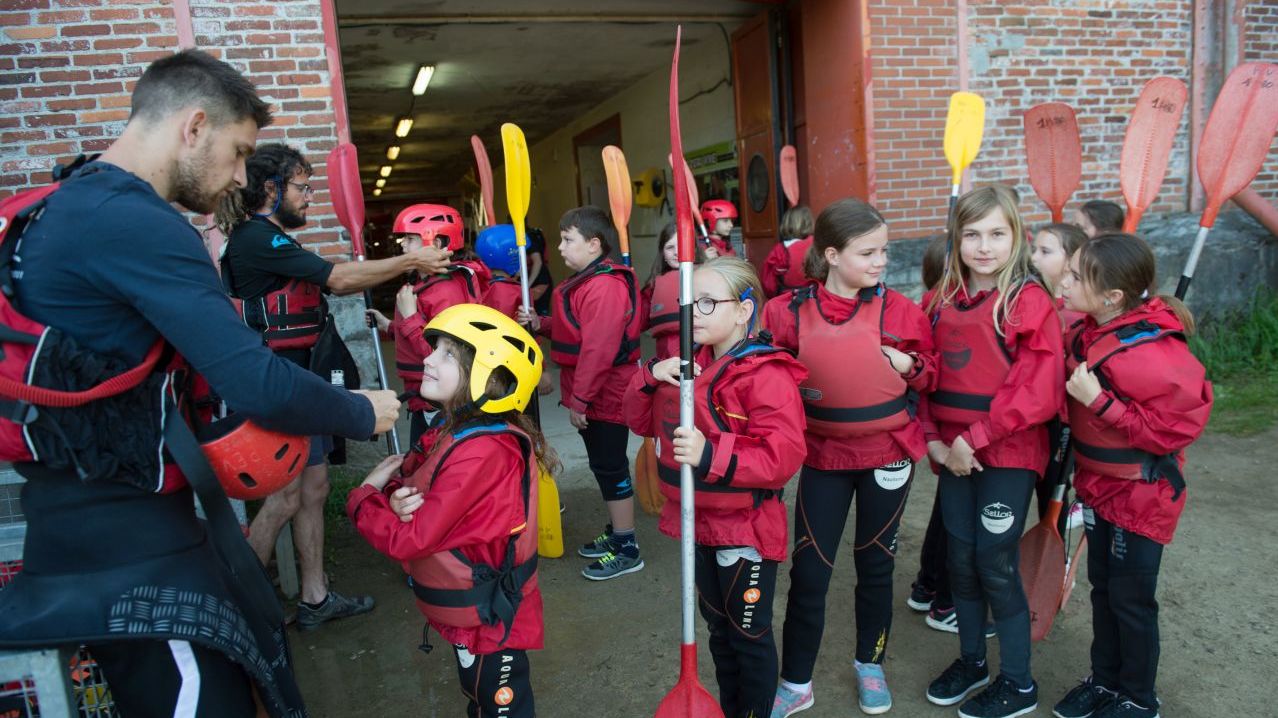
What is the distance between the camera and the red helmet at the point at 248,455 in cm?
171

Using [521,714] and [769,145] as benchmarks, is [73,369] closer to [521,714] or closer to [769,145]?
[521,714]

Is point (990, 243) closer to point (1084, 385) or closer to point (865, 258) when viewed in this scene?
point (865, 258)

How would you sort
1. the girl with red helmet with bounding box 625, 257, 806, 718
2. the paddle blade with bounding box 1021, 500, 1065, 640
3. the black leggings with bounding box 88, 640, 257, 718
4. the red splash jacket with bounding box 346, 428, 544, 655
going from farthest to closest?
the paddle blade with bounding box 1021, 500, 1065, 640 < the girl with red helmet with bounding box 625, 257, 806, 718 < the red splash jacket with bounding box 346, 428, 544, 655 < the black leggings with bounding box 88, 640, 257, 718

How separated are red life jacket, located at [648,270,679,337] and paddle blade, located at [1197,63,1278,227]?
2.43 meters

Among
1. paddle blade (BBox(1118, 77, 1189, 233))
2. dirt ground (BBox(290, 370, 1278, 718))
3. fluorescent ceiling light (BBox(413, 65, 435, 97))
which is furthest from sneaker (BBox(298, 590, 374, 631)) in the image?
fluorescent ceiling light (BBox(413, 65, 435, 97))

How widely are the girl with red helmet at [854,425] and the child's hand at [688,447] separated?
664 millimetres

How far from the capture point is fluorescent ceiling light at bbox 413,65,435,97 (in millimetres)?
10305

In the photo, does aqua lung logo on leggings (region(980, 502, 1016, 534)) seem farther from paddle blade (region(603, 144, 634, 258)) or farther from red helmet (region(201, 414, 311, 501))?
paddle blade (region(603, 144, 634, 258))

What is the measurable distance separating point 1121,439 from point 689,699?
1.59 metres

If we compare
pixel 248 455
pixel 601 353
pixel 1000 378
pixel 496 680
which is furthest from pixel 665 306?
pixel 248 455

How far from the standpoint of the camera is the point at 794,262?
5.76 metres

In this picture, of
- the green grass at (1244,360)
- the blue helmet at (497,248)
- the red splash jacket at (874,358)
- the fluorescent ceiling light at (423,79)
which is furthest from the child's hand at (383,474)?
the fluorescent ceiling light at (423,79)

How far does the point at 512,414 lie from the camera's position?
238cm

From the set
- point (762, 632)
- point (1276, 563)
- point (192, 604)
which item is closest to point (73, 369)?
point (192, 604)
